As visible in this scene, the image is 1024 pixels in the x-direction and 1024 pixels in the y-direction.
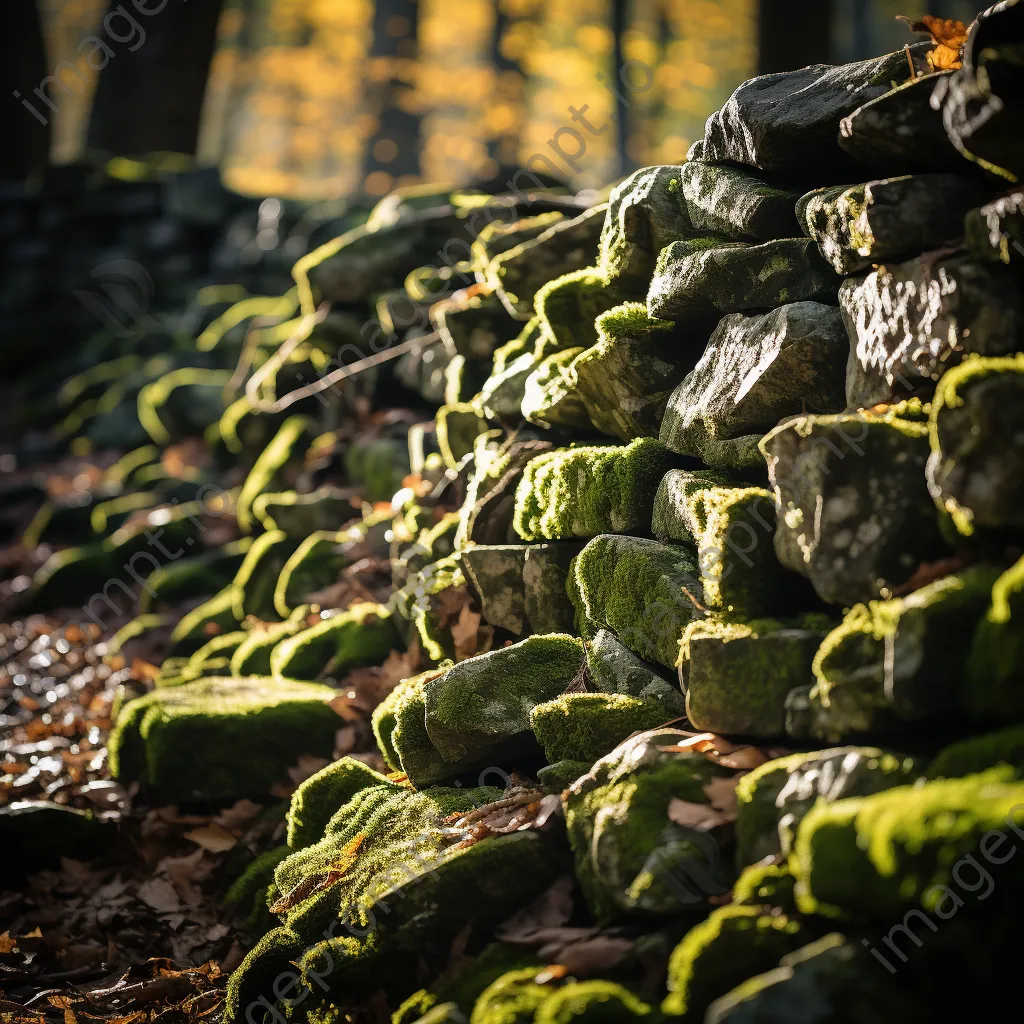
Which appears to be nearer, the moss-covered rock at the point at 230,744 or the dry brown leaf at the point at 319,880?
the dry brown leaf at the point at 319,880

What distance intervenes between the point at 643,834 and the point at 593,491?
182 centimetres

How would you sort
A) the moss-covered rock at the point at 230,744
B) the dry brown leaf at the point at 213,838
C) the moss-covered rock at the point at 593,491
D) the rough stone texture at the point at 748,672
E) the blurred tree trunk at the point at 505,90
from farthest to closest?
1. the blurred tree trunk at the point at 505,90
2. the moss-covered rock at the point at 230,744
3. the dry brown leaf at the point at 213,838
4. the moss-covered rock at the point at 593,491
5. the rough stone texture at the point at 748,672

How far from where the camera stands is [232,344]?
1145 centimetres

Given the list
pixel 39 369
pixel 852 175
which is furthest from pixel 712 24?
pixel 852 175

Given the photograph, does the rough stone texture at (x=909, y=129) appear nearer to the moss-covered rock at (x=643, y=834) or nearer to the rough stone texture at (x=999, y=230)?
the rough stone texture at (x=999, y=230)

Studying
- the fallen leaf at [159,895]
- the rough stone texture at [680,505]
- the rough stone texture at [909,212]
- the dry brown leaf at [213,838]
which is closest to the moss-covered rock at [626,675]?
the rough stone texture at [680,505]

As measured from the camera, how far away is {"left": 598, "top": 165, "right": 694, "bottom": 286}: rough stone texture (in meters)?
4.61

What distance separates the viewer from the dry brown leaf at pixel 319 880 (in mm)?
3883

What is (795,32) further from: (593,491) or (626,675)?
(626,675)

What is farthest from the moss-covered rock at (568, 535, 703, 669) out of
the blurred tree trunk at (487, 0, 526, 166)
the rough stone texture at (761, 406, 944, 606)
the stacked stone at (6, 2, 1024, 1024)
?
the blurred tree trunk at (487, 0, 526, 166)

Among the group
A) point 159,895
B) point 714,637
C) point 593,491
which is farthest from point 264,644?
point 714,637

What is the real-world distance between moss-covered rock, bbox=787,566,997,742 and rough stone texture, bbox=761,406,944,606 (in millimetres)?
121

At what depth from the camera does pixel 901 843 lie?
2297 mm

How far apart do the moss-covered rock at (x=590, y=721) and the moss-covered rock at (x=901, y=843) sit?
3.69ft
